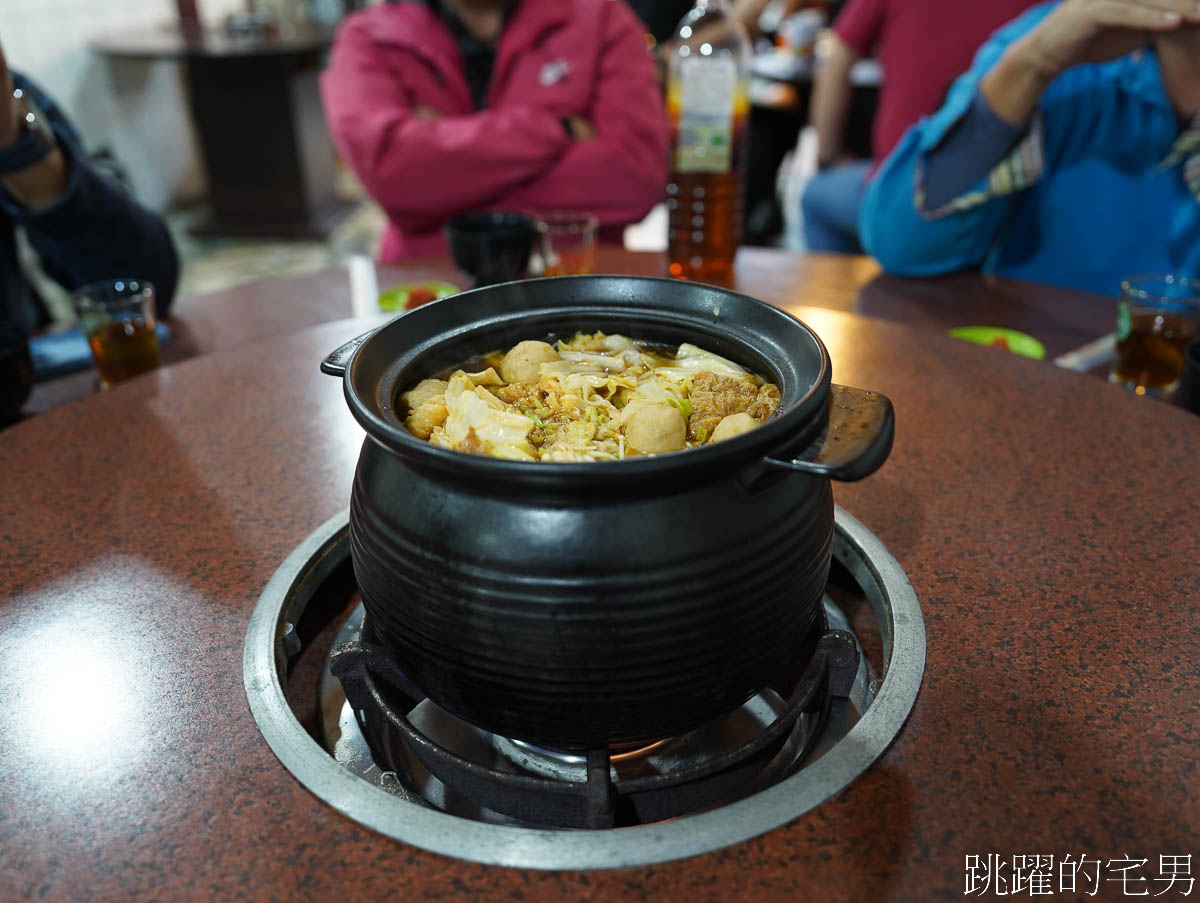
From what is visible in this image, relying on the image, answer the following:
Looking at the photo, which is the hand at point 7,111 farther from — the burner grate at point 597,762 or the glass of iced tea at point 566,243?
the burner grate at point 597,762

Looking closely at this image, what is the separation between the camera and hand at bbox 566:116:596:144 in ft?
9.06

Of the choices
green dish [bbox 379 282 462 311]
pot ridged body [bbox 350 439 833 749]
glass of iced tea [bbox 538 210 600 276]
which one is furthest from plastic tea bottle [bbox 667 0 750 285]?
pot ridged body [bbox 350 439 833 749]

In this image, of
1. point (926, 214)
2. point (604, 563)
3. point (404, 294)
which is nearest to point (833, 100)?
point (926, 214)

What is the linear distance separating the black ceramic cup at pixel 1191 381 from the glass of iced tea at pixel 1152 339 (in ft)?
0.38

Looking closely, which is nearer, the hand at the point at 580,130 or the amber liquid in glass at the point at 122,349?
the amber liquid in glass at the point at 122,349

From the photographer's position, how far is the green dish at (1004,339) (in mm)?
1593

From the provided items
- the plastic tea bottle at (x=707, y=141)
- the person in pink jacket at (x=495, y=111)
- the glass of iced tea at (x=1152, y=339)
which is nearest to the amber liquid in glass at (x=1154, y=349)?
the glass of iced tea at (x=1152, y=339)

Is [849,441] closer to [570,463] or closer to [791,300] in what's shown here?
[570,463]

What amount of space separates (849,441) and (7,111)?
5.82 ft

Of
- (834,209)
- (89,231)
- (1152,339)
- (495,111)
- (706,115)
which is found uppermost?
(706,115)

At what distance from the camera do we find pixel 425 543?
685mm

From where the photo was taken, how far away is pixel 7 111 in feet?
5.52

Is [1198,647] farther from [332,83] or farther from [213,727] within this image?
[332,83]

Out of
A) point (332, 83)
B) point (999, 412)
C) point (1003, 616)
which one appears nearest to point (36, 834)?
point (1003, 616)
